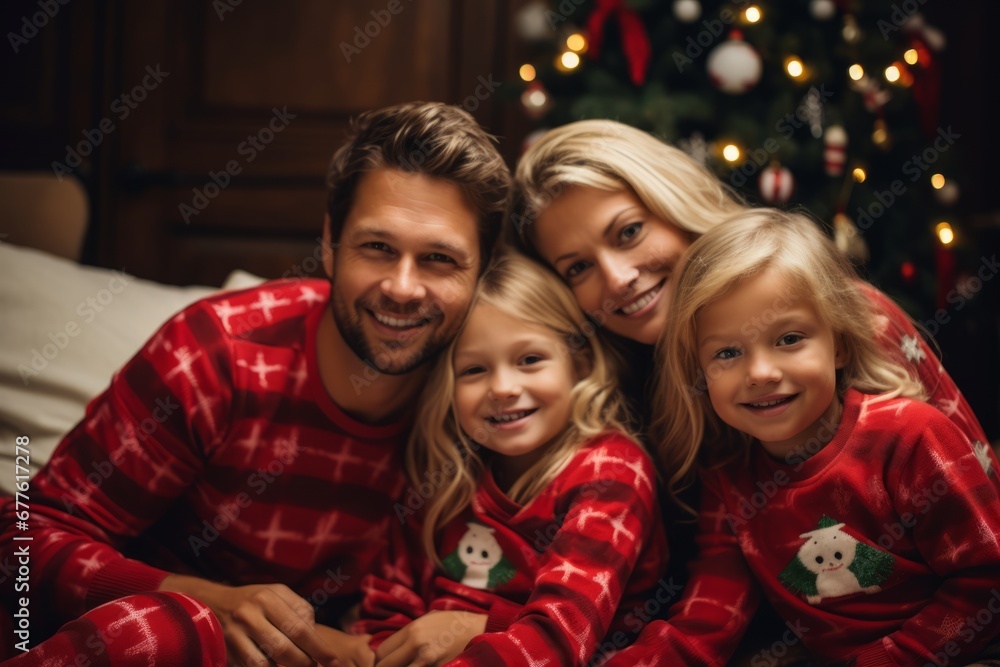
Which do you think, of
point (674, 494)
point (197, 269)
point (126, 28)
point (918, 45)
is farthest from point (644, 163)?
point (126, 28)

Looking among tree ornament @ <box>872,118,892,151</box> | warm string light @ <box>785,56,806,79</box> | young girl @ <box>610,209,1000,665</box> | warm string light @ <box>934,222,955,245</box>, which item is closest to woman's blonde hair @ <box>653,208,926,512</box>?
young girl @ <box>610,209,1000,665</box>

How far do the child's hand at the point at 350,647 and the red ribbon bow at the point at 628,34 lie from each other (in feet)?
5.69

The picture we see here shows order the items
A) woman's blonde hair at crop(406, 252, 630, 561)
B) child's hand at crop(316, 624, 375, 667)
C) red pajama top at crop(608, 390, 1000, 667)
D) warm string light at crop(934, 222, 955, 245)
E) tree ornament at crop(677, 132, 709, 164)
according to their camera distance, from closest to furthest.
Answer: red pajama top at crop(608, 390, 1000, 667) < child's hand at crop(316, 624, 375, 667) < woman's blonde hair at crop(406, 252, 630, 561) < tree ornament at crop(677, 132, 709, 164) < warm string light at crop(934, 222, 955, 245)

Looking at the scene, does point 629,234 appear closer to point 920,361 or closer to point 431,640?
point 920,361

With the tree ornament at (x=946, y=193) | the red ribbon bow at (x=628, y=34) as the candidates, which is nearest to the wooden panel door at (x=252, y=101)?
the red ribbon bow at (x=628, y=34)

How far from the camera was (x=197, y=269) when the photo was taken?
326 centimetres

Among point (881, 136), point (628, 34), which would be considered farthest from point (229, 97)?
point (881, 136)

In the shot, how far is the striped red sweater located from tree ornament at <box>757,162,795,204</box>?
1.35 metres

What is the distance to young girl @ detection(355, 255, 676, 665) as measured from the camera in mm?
1379

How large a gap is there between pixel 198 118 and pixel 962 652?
114 inches

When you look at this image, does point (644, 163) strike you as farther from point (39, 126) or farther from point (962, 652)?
point (39, 126)

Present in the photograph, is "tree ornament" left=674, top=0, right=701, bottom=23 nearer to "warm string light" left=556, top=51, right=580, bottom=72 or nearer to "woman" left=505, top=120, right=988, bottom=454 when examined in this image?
"warm string light" left=556, top=51, right=580, bottom=72

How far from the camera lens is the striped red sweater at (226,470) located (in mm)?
1447

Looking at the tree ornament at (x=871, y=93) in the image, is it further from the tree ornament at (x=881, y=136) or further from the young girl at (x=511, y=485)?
the young girl at (x=511, y=485)
